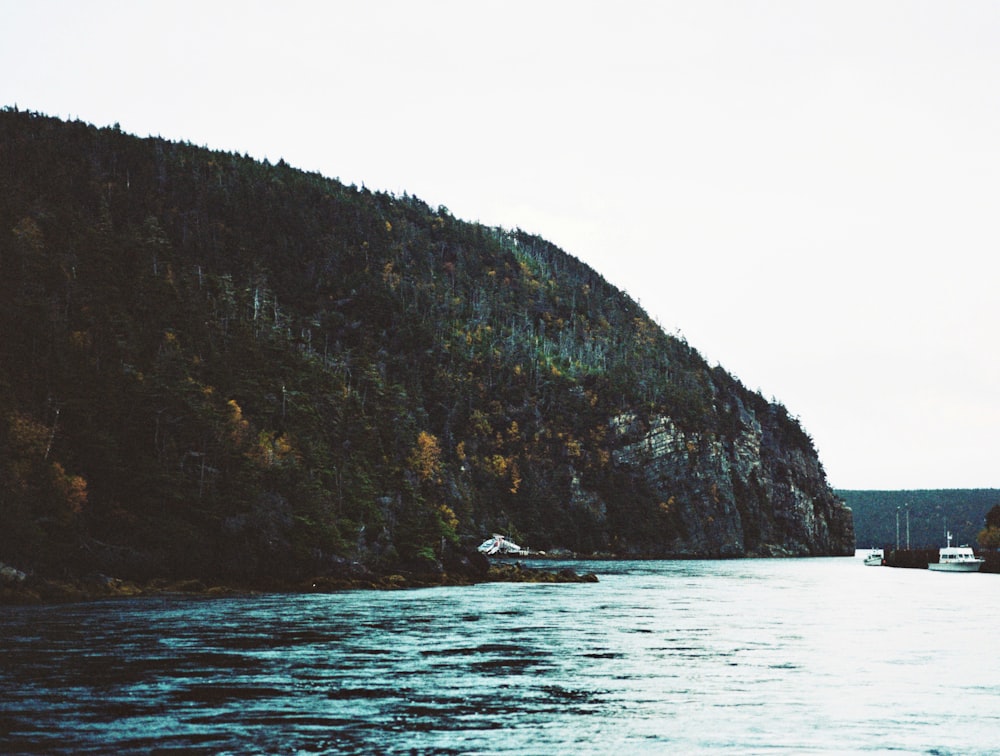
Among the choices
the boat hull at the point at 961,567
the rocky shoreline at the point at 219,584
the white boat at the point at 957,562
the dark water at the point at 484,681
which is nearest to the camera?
the dark water at the point at 484,681

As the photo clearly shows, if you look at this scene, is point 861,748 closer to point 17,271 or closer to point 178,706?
point 178,706

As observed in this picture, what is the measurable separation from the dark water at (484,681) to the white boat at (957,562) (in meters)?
118

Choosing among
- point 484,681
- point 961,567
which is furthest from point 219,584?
point 961,567

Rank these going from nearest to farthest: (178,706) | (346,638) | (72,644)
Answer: (178,706)
(72,644)
(346,638)

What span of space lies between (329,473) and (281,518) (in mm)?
27564

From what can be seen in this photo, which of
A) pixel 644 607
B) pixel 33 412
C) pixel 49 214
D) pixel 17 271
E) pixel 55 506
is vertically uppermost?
pixel 49 214

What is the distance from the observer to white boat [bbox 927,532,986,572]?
18038 cm

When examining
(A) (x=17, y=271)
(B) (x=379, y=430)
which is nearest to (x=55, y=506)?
(A) (x=17, y=271)

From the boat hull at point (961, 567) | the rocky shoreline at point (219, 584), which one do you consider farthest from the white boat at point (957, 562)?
the rocky shoreline at point (219, 584)

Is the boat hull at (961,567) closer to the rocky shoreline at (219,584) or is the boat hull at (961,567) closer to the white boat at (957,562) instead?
the white boat at (957,562)

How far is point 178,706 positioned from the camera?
31328mm

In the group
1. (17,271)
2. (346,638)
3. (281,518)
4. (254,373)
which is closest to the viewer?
(346,638)

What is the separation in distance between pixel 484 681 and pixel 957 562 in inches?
6707

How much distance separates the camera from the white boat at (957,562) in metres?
180
